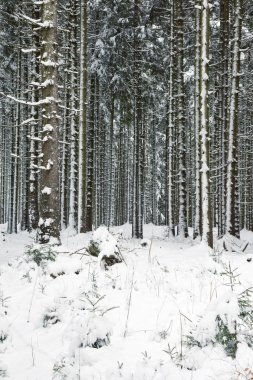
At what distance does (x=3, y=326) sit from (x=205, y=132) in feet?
23.9

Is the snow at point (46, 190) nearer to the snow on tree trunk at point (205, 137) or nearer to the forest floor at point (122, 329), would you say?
the forest floor at point (122, 329)

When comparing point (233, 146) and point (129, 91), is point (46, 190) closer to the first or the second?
point (233, 146)

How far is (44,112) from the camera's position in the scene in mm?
8523

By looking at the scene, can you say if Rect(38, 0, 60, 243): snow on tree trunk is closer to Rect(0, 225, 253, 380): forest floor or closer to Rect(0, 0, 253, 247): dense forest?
Rect(0, 0, 253, 247): dense forest

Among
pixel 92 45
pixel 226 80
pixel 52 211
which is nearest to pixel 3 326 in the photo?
pixel 52 211

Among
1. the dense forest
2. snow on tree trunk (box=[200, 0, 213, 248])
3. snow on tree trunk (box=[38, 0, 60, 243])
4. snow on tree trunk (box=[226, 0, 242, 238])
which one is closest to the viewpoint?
snow on tree trunk (box=[38, 0, 60, 243])

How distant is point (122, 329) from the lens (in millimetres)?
3955

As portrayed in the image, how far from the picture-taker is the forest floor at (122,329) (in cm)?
319

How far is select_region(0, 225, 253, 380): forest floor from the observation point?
10.5 feet

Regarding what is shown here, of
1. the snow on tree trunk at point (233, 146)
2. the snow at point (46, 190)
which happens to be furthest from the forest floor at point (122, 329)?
the snow on tree trunk at point (233, 146)

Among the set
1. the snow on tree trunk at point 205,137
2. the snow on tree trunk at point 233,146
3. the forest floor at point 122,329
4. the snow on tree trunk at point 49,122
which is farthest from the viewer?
the snow on tree trunk at point 233,146

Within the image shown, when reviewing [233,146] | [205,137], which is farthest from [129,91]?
[205,137]

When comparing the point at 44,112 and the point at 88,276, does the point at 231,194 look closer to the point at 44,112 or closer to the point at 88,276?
the point at 44,112

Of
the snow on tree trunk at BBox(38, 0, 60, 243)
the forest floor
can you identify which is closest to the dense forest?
the snow on tree trunk at BBox(38, 0, 60, 243)
